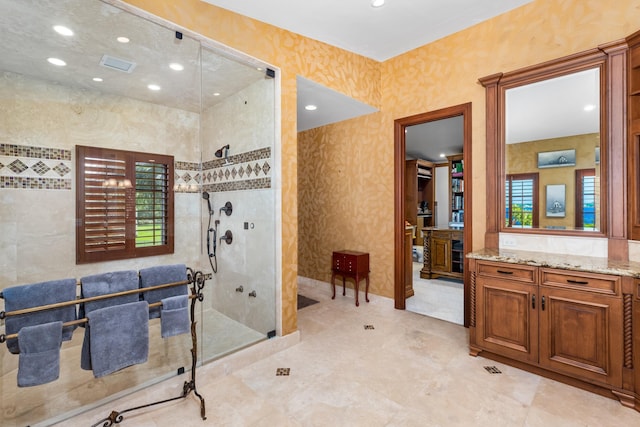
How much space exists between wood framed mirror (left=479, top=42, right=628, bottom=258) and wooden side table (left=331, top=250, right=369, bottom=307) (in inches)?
62.2

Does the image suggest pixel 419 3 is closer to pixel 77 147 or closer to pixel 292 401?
pixel 77 147

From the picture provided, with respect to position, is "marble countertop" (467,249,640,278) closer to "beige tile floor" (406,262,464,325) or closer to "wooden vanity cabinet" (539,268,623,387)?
"wooden vanity cabinet" (539,268,623,387)

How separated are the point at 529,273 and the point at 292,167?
222 cm

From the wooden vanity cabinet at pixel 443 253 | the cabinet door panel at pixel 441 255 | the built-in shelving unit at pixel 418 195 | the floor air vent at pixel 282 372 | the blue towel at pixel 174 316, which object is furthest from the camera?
the built-in shelving unit at pixel 418 195

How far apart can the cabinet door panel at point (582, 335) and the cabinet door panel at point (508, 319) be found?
7 centimetres

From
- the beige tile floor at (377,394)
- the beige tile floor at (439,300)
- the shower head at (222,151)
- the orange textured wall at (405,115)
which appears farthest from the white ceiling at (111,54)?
the beige tile floor at (439,300)

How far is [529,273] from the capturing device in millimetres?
2316

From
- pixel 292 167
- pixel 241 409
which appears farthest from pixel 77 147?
pixel 241 409

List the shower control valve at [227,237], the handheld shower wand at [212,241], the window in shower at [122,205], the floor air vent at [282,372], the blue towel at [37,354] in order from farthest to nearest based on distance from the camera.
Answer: the shower control valve at [227,237]
the handheld shower wand at [212,241]
the floor air vent at [282,372]
the window in shower at [122,205]
the blue towel at [37,354]

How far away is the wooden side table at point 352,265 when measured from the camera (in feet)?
13.1

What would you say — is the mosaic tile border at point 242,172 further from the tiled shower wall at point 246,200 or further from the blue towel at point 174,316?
the blue towel at point 174,316

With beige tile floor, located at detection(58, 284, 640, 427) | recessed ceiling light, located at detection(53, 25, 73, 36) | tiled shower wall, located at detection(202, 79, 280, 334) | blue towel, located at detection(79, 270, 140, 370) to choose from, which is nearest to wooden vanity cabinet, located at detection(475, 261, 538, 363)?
beige tile floor, located at detection(58, 284, 640, 427)

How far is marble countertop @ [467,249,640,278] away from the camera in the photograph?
2004mm

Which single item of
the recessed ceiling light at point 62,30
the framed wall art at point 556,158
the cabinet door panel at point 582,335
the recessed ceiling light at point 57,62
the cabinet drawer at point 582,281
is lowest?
the cabinet door panel at point 582,335
